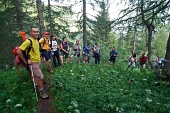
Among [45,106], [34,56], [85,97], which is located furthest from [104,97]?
[34,56]

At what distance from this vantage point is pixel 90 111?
5.42m

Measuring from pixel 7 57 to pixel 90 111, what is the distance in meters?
9.36

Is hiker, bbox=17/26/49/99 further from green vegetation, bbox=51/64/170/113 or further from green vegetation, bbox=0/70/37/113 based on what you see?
green vegetation, bbox=51/64/170/113

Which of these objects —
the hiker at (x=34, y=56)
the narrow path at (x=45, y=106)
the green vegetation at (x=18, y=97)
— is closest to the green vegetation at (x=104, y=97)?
the narrow path at (x=45, y=106)

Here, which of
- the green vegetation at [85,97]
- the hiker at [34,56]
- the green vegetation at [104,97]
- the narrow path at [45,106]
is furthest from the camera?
the hiker at [34,56]

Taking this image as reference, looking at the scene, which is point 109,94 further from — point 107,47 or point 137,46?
point 137,46

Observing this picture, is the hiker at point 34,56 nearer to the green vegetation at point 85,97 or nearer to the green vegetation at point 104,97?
the green vegetation at point 85,97

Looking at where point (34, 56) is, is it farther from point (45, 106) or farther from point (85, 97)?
point (85, 97)

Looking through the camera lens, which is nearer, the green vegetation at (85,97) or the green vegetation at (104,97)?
the green vegetation at (85,97)

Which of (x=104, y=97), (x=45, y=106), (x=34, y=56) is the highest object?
(x=34, y=56)

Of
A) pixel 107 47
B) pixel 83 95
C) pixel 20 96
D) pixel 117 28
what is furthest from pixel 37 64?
pixel 107 47

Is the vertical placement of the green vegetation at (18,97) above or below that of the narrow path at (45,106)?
above

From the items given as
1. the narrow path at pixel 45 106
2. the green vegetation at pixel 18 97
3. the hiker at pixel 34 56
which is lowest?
the narrow path at pixel 45 106

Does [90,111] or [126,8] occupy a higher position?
[126,8]
